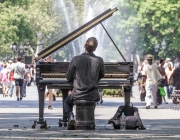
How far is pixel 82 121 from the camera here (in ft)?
56.1

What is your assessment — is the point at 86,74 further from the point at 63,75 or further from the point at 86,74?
the point at 63,75

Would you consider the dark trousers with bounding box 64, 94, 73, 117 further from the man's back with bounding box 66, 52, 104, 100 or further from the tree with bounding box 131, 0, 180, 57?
the tree with bounding box 131, 0, 180, 57

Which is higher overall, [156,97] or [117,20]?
[117,20]

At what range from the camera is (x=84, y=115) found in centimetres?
1709

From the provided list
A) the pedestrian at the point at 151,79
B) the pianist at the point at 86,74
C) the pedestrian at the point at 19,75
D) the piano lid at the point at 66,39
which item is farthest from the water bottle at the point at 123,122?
the pedestrian at the point at 19,75

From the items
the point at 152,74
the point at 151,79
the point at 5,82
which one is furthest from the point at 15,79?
the point at 152,74

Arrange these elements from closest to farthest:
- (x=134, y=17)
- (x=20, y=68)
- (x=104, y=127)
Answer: (x=104, y=127) → (x=20, y=68) → (x=134, y=17)

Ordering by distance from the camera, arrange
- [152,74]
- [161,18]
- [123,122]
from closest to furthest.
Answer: [123,122] → [152,74] → [161,18]

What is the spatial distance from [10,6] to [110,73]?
60.2 metres

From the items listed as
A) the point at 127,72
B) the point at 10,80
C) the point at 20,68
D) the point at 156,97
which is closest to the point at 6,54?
the point at 10,80

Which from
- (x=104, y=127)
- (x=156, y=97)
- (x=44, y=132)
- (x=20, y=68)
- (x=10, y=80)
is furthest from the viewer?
(x=10, y=80)

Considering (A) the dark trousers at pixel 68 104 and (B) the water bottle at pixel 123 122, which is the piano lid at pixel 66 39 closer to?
(A) the dark trousers at pixel 68 104

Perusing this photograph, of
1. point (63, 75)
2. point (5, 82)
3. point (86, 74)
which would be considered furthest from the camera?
point (5, 82)

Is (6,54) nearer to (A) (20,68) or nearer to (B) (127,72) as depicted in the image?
(A) (20,68)
